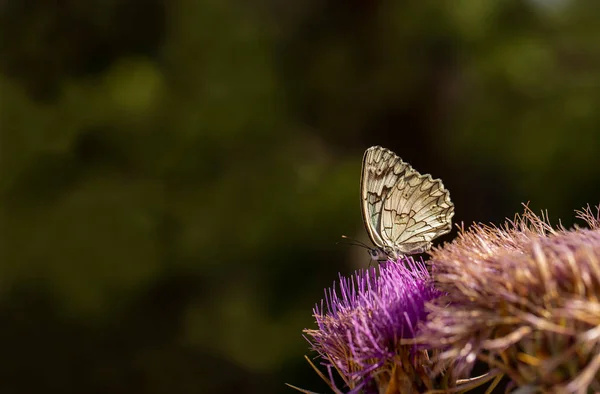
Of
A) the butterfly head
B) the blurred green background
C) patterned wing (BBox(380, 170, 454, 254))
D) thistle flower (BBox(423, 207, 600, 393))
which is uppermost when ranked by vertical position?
the blurred green background

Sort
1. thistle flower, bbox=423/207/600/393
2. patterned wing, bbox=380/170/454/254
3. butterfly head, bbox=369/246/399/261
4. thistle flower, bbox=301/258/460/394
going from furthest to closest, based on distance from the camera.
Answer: patterned wing, bbox=380/170/454/254
butterfly head, bbox=369/246/399/261
thistle flower, bbox=301/258/460/394
thistle flower, bbox=423/207/600/393

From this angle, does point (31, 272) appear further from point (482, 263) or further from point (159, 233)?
point (482, 263)

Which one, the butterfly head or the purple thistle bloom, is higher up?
Result: the butterfly head

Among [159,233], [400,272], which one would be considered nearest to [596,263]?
[400,272]

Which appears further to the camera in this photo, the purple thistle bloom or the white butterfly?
the white butterfly

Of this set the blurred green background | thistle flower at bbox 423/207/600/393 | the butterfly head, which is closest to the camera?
thistle flower at bbox 423/207/600/393

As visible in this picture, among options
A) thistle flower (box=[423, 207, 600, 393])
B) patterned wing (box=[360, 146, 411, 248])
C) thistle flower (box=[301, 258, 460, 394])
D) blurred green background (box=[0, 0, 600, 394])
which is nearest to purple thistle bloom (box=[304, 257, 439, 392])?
thistle flower (box=[301, 258, 460, 394])

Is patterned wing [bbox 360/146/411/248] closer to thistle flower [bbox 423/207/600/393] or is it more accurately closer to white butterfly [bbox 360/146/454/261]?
white butterfly [bbox 360/146/454/261]
